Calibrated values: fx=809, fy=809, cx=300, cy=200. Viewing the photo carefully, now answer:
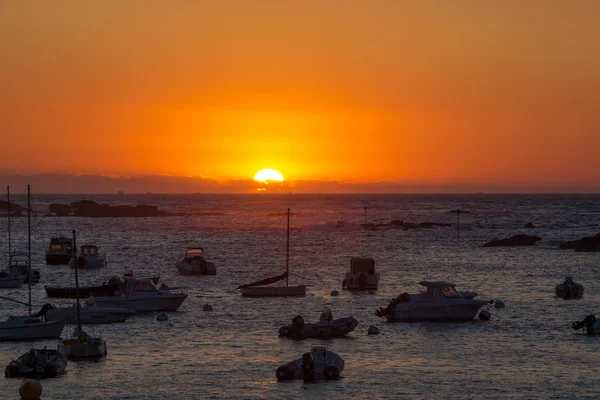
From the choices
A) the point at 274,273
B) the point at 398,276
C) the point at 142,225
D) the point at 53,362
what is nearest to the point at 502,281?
the point at 398,276

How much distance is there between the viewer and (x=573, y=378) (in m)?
36.7

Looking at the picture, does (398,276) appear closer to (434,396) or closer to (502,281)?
(502,281)

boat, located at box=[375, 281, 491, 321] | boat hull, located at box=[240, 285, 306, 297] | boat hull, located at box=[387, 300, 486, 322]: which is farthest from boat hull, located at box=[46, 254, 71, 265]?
boat hull, located at box=[387, 300, 486, 322]

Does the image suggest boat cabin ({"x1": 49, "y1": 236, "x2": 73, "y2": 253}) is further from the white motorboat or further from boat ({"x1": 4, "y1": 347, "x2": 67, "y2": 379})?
boat ({"x1": 4, "y1": 347, "x2": 67, "y2": 379})

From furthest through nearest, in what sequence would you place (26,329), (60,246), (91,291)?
(60,246)
(91,291)
(26,329)

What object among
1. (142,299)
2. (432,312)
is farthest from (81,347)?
(432,312)

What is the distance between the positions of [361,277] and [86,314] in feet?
85.8

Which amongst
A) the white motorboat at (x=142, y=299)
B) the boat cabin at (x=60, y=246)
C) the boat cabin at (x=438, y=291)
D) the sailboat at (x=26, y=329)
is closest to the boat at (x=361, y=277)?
the boat cabin at (x=438, y=291)

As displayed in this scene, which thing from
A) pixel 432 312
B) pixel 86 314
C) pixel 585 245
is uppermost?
pixel 585 245

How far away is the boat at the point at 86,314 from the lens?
4994 cm

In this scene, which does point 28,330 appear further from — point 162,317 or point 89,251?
point 89,251

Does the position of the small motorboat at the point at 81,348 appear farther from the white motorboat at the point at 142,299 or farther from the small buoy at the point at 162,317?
the white motorboat at the point at 142,299

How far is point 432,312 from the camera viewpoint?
51.9 m

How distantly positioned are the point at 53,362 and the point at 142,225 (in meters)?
159
